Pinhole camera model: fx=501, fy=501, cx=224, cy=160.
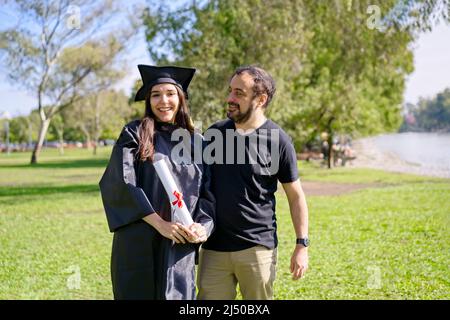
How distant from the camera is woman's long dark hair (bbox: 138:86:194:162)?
9.76ft

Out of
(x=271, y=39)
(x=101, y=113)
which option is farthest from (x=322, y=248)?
(x=101, y=113)

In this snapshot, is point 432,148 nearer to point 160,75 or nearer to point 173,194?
point 160,75

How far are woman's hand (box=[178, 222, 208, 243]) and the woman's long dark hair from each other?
18.3 inches

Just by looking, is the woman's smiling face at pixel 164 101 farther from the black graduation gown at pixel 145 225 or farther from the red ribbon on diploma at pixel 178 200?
the red ribbon on diploma at pixel 178 200

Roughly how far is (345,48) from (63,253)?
12.4 m

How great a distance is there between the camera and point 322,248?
8.08 meters

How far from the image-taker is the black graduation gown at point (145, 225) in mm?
2988

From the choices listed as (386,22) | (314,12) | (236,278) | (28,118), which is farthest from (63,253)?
(28,118)

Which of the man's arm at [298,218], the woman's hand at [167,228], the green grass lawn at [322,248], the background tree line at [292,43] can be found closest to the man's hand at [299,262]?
the man's arm at [298,218]

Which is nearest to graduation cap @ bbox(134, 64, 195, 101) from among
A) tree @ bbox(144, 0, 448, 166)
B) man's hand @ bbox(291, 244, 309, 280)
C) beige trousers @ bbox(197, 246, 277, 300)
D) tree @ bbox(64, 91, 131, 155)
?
beige trousers @ bbox(197, 246, 277, 300)

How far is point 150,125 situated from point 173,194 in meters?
0.47

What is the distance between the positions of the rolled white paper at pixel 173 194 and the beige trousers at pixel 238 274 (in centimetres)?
43

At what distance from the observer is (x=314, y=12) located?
657 inches
